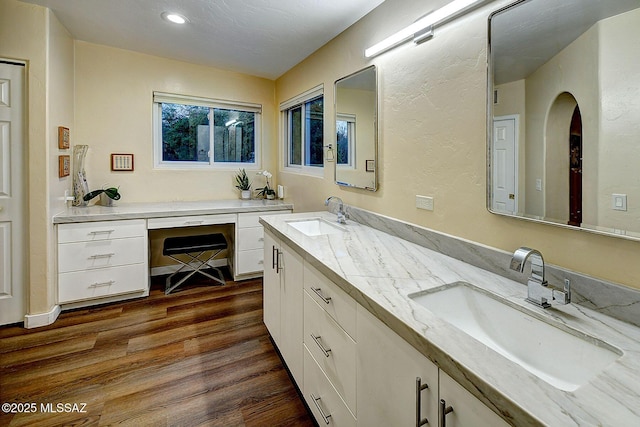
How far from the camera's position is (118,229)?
280 cm

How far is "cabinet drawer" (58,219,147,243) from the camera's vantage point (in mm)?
2605

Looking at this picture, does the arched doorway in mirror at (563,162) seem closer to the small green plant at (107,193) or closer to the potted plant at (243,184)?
the potted plant at (243,184)

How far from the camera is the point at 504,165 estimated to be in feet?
4.42

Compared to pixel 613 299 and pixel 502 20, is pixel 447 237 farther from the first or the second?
pixel 502 20

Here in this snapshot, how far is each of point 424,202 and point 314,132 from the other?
1.77 metres

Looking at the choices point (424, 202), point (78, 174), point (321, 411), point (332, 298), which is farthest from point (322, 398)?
point (78, 174)

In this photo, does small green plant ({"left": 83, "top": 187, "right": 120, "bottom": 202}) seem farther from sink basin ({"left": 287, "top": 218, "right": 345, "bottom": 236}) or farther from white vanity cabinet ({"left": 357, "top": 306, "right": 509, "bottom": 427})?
white vanity cabinet ({"left": 357, "top": 306, "right": 509, "bottom": 427})

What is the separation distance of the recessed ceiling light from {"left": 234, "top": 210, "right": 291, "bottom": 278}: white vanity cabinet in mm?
1694

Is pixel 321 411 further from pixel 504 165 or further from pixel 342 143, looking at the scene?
pixel 342 143

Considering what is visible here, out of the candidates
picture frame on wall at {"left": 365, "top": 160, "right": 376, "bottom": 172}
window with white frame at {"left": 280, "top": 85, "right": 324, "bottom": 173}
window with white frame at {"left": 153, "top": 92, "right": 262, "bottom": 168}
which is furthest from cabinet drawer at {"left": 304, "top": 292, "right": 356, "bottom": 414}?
window with white frame at {"left": 153, "top": 92, "right": 262, "bottom": 168}

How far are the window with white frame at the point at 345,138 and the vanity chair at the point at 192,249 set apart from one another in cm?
153

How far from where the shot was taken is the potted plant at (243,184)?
385 centimetres

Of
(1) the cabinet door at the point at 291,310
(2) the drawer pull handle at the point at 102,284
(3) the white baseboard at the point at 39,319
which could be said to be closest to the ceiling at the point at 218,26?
(1) the cabinet door at the point at 291,310

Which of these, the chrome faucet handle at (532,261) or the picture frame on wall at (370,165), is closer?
the chrome faucet handle at (532,261)
